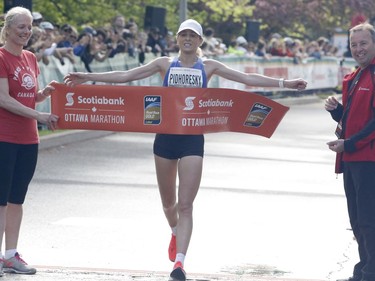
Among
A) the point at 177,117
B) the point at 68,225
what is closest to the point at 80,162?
the point at 68,225

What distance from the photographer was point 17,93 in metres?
8.61

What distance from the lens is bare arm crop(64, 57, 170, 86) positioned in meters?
8.89

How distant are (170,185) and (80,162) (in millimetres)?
8446

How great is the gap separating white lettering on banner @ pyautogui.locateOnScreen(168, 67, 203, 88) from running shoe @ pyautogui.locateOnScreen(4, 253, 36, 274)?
169 centimetres

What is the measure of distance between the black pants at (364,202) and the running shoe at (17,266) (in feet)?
7.70

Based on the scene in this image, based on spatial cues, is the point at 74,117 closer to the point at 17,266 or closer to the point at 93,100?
the point at 93,100

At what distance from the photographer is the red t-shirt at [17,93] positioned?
8.56 m

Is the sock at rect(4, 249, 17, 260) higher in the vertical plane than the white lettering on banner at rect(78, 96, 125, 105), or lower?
lower

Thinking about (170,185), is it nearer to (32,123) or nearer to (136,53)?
(32,123)

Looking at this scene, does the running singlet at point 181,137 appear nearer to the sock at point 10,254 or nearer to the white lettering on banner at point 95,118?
the white lettering on banner at point 95,118

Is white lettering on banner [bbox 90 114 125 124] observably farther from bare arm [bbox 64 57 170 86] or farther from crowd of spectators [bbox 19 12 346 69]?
crowd of spectators [bbox 19 12 346 69]

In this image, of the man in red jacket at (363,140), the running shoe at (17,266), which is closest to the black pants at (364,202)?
the man in red jacket at (363,140)

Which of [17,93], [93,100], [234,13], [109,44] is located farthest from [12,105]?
[234,13]

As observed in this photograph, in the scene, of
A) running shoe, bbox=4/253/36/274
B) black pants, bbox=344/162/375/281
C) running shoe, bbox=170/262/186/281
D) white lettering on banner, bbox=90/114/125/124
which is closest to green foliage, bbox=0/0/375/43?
white lettering on banner, bbox=90/114/125/124
